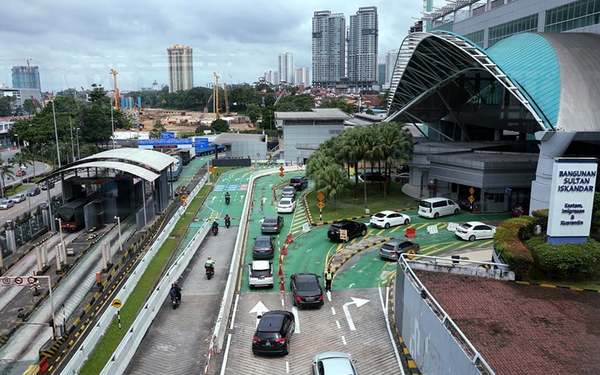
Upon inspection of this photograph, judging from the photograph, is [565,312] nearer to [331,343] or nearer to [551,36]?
[331,343]

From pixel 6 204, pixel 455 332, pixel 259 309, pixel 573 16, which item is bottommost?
pixel 6 204

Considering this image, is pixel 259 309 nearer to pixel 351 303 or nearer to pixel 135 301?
pixel 351 303

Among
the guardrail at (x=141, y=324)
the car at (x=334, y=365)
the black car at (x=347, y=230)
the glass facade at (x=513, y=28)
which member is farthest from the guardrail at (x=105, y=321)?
the glass facade at (x=513, y=28)

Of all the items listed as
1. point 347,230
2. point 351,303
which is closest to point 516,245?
point 351,303

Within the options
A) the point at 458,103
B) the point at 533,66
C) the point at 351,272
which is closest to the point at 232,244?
the point at 351,272

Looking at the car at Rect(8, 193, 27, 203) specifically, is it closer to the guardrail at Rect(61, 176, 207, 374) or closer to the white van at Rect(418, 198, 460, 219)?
the guardrail at Rect(61, 176, 207, 374)
